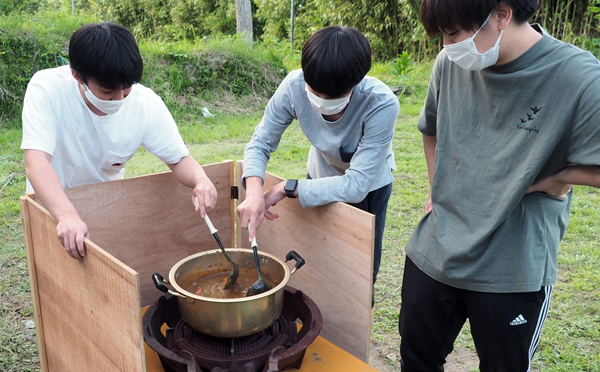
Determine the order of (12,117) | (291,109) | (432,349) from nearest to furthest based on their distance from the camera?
(432,349) < (291,109) < (12,117)

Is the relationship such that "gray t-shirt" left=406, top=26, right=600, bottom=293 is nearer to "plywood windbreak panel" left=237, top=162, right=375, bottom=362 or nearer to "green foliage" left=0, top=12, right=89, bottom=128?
"plywood windbreak panel" left=237, top=162, right=375, bottom=362

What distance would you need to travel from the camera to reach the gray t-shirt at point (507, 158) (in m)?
1.24

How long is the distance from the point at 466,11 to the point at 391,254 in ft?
8.10

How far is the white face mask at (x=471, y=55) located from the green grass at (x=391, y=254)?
1697 mm

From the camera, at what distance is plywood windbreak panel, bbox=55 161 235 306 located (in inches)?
72.0

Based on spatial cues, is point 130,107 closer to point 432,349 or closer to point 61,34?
point 432,349

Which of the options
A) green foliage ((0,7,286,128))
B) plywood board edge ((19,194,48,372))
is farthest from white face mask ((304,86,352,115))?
green foliage ((0,7,286,128))

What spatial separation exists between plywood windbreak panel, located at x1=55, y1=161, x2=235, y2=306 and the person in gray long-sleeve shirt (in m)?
0.34

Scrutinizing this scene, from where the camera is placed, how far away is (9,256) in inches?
132

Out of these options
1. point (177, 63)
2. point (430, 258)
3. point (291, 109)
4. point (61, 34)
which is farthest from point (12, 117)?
point (430, 258)

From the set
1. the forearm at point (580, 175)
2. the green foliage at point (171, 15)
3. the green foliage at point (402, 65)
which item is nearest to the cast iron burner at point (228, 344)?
the forearm at point (580, 175)

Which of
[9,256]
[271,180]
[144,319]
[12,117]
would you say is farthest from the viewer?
[12,117]

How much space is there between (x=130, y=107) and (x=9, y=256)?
2084 mm

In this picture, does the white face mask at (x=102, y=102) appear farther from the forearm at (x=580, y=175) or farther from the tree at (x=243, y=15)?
the tree at (x=243, y=15)
